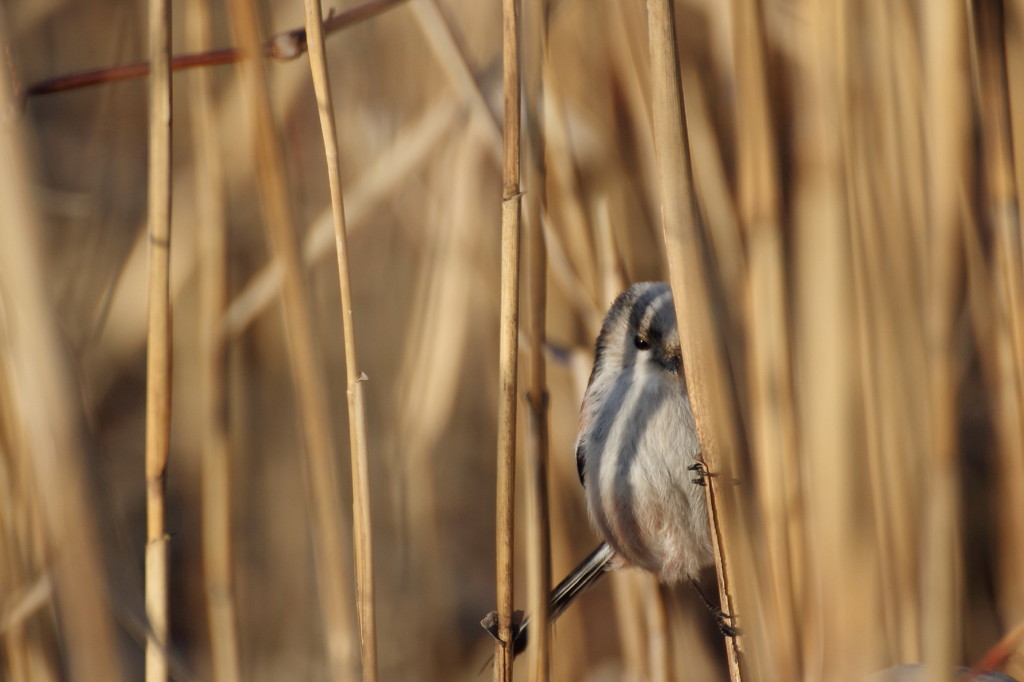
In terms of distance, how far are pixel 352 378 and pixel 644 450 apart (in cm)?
51

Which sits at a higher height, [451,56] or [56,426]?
[451,56]

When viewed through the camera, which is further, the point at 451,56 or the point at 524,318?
the point at 524,318

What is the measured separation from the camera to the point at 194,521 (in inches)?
78.6

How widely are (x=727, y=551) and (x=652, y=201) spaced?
780 millimetres

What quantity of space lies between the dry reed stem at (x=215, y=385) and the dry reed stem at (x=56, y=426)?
399 millimetres

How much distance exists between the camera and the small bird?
1199 millimetres

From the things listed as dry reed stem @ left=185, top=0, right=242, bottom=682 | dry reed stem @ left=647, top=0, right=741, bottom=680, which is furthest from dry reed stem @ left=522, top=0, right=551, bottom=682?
dry reed stem @ left=185, top=0, right=242, bottom=682

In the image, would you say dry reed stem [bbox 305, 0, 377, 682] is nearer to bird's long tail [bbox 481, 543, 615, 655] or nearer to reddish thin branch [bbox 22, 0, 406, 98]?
reddish thin branch [bbox 22, 0, 406, 98]

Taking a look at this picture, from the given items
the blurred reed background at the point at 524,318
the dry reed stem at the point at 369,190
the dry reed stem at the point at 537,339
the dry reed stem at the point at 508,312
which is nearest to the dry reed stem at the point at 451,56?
the blurred reed background at the point at 524,318

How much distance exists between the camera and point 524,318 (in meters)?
1.56

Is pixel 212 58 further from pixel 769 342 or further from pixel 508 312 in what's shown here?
pixel 769 342

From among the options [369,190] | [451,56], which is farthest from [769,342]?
[369,190]

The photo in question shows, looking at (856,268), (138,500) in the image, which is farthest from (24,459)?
(138,500)

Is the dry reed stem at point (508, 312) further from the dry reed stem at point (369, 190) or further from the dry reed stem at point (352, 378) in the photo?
the dry reed stem at point (369, 190)
